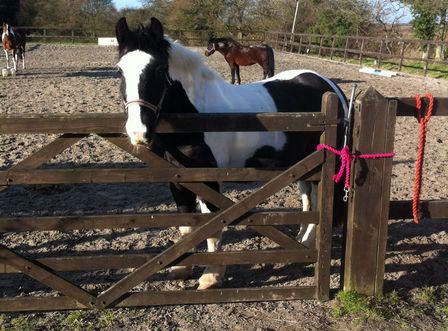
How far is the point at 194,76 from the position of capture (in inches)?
139

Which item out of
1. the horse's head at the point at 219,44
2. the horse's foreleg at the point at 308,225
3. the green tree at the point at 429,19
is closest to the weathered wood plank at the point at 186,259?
the horse's foreleg at the point at 308,225

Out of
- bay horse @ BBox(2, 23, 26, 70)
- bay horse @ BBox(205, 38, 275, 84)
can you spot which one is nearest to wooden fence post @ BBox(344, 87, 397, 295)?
bay horse @ BBox(205, 38, 275, 84)

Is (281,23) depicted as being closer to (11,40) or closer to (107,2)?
(107,2)

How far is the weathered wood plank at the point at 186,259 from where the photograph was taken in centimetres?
305

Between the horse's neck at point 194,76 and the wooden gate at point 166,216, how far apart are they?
59cm

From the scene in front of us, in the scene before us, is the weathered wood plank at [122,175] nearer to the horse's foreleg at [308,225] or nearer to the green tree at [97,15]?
the horse's foreleg at [308,225]

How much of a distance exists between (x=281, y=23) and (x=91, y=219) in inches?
1629

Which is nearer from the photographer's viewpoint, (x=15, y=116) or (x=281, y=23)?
(x=15, y=116)

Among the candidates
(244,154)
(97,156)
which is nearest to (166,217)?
(244,154)

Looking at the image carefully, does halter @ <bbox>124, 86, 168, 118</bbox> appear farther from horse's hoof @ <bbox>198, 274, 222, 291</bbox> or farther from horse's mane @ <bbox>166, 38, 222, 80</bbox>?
horse's hoof @ <bbox>198, 274, 222, 291</bbox>

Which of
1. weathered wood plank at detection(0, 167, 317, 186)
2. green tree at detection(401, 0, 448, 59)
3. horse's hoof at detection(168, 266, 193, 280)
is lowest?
horse's hoof at detection(168, 266, 193, 280)

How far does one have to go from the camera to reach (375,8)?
1249 inches

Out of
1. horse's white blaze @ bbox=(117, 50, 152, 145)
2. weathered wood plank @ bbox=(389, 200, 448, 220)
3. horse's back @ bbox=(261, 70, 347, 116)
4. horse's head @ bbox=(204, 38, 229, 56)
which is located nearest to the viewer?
horse's white blaze @ bbox=(117, 50, 152, 145)

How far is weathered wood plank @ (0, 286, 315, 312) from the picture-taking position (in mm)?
3059
